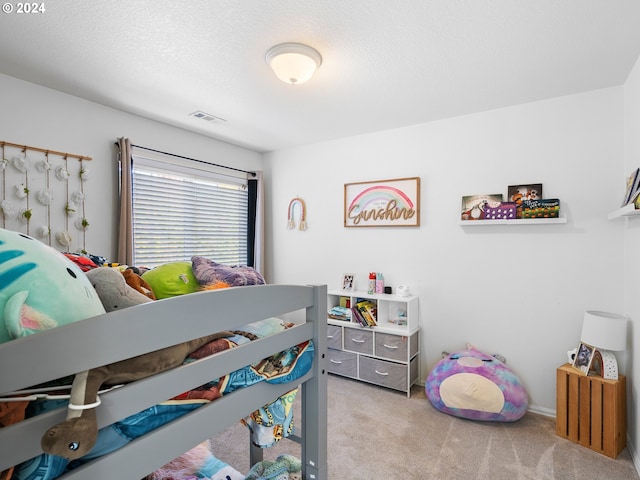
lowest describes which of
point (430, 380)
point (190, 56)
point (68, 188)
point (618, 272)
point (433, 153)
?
point (430, 380)

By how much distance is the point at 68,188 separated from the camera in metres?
2.53

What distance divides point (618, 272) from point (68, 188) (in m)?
4.00

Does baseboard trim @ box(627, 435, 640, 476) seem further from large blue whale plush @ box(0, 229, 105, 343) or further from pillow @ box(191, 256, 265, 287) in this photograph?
large blue whale plush @ box(0, 229, 105, 343)

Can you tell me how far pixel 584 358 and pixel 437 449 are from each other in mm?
1185

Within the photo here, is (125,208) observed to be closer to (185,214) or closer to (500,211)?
(185,214)

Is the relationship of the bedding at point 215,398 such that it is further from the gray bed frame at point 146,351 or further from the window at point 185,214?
the window at point 185,214

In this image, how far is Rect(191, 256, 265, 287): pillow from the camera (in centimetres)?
148

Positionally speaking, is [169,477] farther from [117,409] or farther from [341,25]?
[341,25]

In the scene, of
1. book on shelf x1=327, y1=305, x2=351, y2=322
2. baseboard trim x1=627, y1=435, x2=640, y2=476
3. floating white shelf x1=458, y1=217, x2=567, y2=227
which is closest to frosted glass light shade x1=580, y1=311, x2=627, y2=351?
baseboard trim x1=627, y1=435, x2=640, y2=476

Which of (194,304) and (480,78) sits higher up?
(480,78)

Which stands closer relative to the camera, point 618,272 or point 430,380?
point 618,272

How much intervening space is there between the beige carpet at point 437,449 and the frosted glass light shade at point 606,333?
0.66 metres

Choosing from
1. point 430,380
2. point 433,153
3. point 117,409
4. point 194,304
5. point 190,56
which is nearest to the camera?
point 117,409

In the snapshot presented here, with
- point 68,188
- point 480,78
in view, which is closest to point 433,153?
point 480,78
